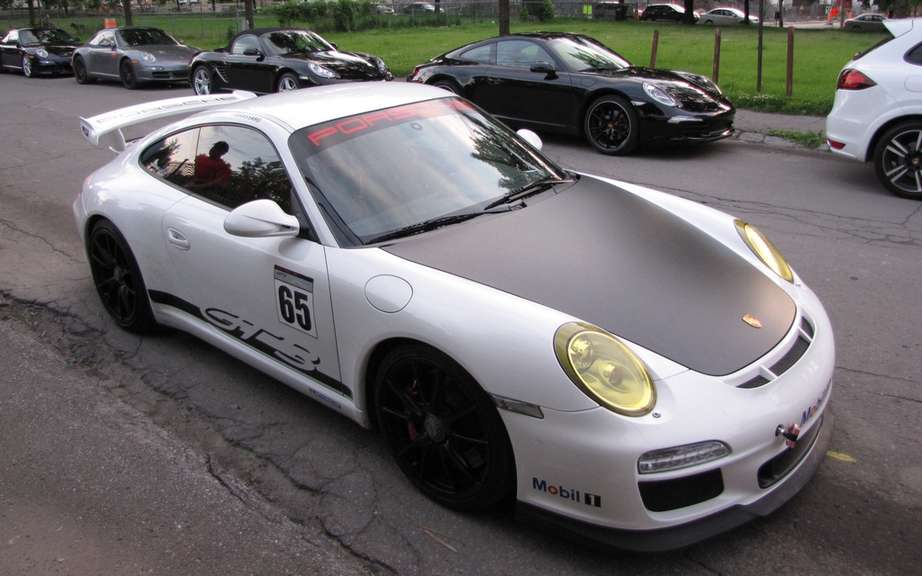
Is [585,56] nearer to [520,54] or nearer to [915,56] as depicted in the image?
[520,54]

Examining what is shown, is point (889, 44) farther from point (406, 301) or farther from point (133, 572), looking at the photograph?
point (133, 572)

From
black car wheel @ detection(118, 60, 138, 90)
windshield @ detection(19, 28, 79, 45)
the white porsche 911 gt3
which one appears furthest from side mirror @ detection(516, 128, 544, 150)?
windshield @ detection(19, 28, 79, 45)

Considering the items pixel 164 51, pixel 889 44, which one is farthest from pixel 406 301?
pixel 164 51

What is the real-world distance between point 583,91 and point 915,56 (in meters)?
3.56

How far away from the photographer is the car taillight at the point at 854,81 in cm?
735

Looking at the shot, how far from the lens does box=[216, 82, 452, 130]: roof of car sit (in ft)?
12.0

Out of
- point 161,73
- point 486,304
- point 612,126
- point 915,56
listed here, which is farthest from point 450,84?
point 161,73

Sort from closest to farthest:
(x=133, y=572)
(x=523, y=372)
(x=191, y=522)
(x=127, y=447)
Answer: (x=523, y=372) < (x=133, y=572) < (x=191, y=522) < (x=127, y=447)

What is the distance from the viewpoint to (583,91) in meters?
9.42

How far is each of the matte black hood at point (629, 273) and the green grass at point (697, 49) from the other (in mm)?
8921

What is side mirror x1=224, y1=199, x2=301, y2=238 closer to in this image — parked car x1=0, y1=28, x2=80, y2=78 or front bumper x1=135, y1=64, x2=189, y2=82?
front bumper x1=135, y1=64, x2=189, y2=82

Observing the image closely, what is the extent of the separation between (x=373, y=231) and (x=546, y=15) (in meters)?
36.1

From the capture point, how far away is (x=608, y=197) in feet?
12.4

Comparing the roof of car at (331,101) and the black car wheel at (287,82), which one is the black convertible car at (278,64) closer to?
the black car wheel at (287,82)
